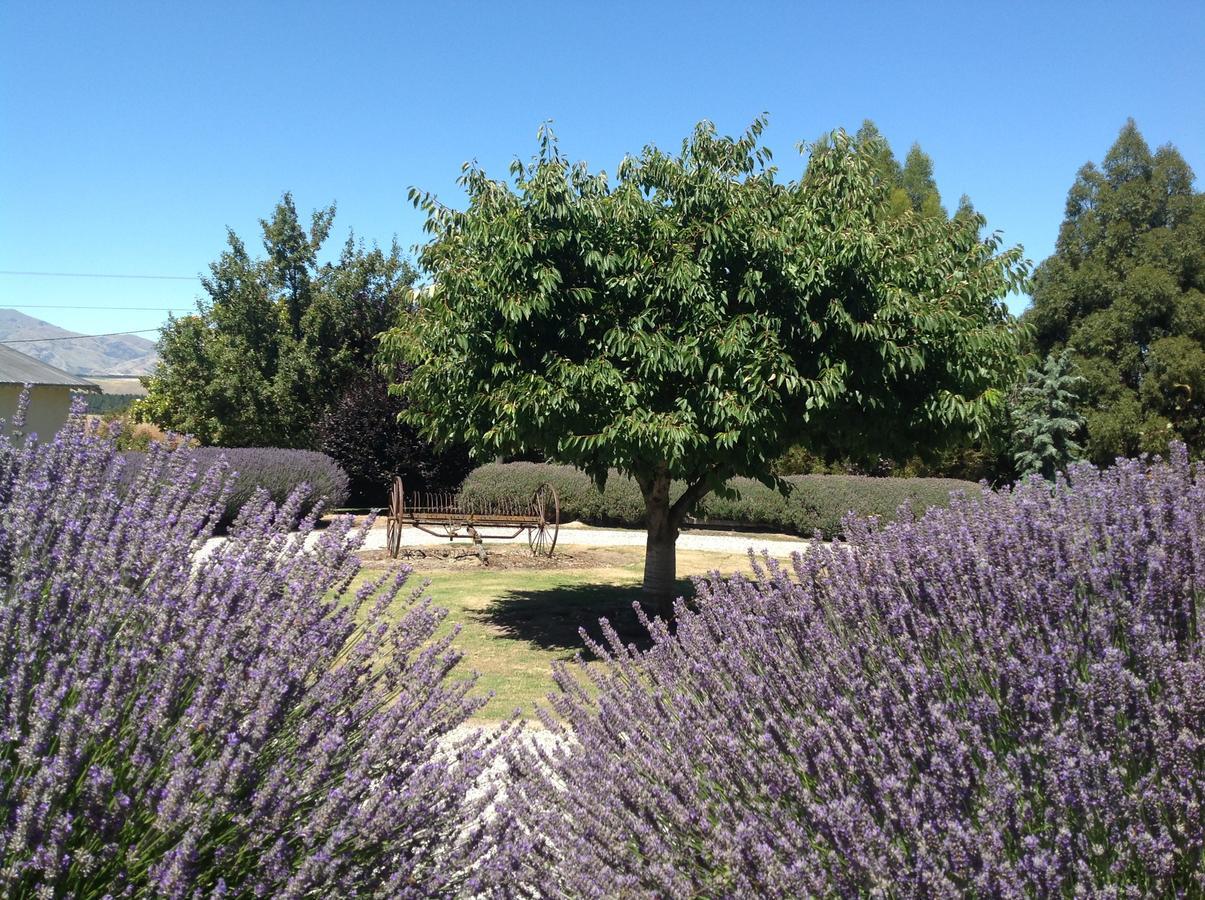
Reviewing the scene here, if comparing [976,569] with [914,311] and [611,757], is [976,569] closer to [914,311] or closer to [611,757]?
[611,757]

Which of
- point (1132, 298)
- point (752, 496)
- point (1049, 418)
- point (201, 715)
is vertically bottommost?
point (201, 715)

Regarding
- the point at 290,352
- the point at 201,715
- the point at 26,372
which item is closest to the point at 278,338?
the point at 290,352

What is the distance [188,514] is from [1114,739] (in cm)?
277

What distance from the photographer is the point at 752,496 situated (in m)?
19.7

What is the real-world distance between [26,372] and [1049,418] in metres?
26.3

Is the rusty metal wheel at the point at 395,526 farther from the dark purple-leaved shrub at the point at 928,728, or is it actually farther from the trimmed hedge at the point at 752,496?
the dark purple-leaved shrub at the point at 928,728

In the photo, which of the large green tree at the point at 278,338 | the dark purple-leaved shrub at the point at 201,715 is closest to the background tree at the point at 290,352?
the large green tree at the point at 278,338

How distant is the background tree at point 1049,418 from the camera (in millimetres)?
21141

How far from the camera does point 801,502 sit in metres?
18.8

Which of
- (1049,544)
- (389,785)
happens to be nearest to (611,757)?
(389,785)

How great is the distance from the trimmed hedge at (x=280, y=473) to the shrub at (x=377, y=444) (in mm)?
1728

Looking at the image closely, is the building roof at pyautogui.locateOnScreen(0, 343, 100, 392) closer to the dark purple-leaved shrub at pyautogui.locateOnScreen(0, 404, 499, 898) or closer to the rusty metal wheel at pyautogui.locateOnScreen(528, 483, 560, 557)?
the rusty metal wheel at pyautogui.locateOnScreen(528, 483, 560, 557)

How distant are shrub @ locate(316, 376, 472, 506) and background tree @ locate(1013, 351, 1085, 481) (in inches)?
549

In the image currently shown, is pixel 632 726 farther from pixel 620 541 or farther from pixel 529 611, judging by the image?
pixel 620 541
